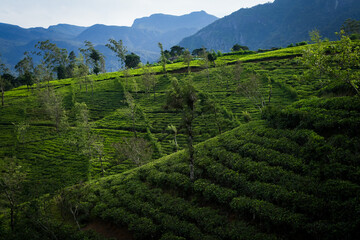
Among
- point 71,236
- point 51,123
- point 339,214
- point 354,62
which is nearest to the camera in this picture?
point 339,214

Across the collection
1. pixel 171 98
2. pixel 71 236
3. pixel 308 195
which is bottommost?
pixel 71 236

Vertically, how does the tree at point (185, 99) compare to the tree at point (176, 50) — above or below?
below

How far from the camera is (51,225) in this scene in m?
27.4

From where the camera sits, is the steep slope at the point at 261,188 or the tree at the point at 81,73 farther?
the tree at the point at 81,73

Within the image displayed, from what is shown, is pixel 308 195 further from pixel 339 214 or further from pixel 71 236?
pixel 71 236

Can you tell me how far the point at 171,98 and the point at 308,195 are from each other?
18.0 meters

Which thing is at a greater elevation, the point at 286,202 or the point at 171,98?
the point at 171,98

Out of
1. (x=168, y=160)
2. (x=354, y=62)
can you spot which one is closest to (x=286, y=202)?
(x=354, y=62)

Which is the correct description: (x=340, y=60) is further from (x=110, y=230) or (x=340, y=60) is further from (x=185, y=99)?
(x=110, y=230)

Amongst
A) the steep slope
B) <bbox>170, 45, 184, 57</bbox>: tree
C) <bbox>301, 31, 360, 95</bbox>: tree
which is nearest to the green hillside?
the steep slope

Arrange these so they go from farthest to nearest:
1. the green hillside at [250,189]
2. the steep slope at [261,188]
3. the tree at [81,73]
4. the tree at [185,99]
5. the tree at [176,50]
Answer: the tree at [176,50]
the tree at [81,73]
the tree at [185,99]
the green hillside at [250,189]
the steep slope at [261,188]

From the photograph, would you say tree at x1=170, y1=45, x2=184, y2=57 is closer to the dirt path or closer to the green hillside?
the green hillside

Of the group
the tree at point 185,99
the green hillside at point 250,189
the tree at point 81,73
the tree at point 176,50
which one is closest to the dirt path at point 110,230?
the green hillside at point 250,189

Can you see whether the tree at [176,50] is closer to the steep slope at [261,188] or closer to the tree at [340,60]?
the steep slope at [261,188]
